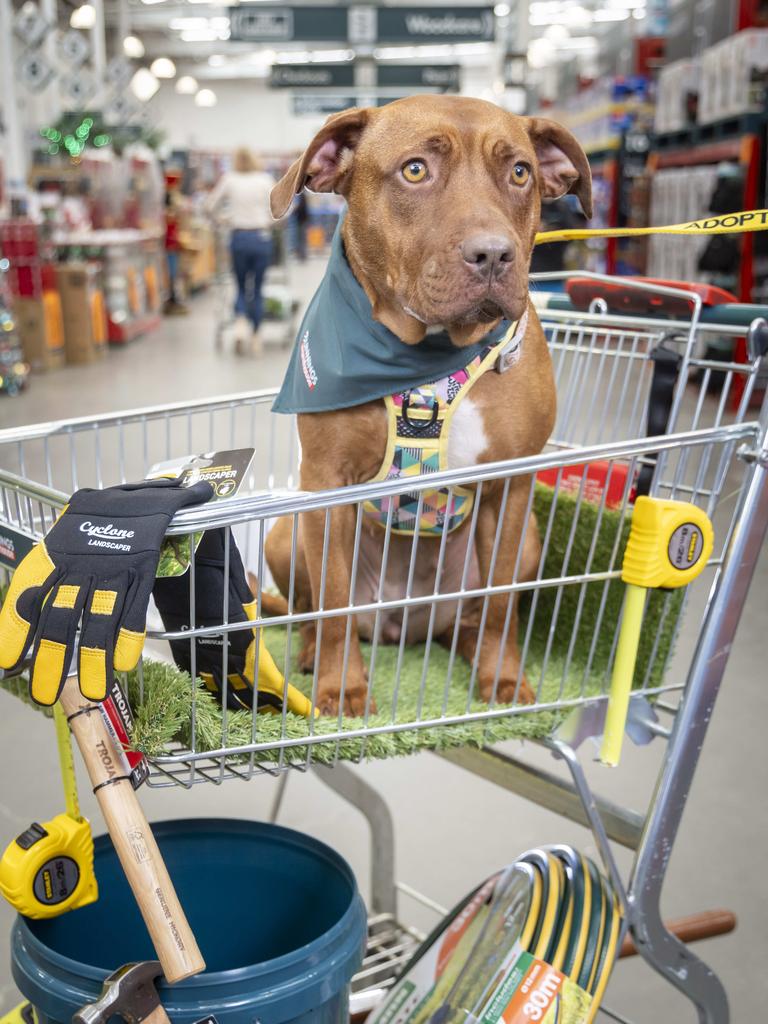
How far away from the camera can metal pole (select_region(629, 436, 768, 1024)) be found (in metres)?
1.46

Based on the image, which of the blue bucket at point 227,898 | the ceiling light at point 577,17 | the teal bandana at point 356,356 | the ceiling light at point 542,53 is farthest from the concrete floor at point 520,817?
the ceiling light at point 542,53

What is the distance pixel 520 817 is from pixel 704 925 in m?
0.58

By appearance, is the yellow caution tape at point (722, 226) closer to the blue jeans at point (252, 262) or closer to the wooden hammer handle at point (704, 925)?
the wooden hammer handle at point (704, 925)

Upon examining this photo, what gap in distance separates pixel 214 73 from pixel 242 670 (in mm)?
31994

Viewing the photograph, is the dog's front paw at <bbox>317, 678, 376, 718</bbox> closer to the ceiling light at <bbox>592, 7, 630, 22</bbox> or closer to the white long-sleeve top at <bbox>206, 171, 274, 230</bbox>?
the white long-sleeve top at <bbox>206, 171, 274, 230</bbox>

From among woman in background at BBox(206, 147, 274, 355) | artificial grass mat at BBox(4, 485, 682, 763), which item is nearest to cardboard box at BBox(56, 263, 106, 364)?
woman in background at BBox(206, 147, 274, 355)

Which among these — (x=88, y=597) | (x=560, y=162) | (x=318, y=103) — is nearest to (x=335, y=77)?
(x=318, y=103)

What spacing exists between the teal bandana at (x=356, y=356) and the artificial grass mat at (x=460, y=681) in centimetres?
29

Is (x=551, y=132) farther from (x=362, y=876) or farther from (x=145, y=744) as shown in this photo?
(x=362, y=876)

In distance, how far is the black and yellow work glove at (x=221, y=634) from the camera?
1.30m

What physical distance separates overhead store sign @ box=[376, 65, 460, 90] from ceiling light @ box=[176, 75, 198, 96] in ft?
53.4

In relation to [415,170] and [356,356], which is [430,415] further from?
[415,170]

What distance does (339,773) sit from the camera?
209cm

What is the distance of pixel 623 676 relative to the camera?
1488 mm
